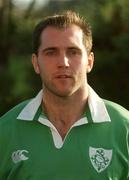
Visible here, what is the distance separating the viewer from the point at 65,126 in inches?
152

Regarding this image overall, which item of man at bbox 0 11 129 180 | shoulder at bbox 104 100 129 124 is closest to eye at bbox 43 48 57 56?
man at bbox 0 11 129 180

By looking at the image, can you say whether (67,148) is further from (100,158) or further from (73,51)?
(73,51)

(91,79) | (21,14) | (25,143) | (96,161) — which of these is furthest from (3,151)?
(21,14)

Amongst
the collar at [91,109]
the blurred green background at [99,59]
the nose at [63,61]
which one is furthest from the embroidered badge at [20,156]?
the blurred green background at [99,59]

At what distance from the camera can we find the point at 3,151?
3818 millimetres

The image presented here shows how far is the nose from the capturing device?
Result: 12.2 feet

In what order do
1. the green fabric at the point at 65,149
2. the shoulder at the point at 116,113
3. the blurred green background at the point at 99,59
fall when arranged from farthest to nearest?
1. the blurred green background at the point at 99,59
2. the shoulder at the point at 116,113
3. the green fabric at the point at 65,149

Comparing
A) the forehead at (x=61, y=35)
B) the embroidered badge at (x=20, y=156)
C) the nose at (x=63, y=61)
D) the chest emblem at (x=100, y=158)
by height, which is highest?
the forehead at (x=61, y=35)

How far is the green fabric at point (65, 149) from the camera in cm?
369

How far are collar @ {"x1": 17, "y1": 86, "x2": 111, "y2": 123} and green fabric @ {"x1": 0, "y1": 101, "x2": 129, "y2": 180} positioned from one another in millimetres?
24

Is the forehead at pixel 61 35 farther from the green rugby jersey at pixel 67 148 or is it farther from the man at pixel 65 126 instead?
the green rugby jersey at pixel 67 148

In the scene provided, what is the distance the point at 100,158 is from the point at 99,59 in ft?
22.4

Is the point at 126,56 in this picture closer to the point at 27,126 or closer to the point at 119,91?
the point at 119,91

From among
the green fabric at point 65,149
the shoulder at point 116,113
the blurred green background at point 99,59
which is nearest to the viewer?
the green fabric at point 65,149
